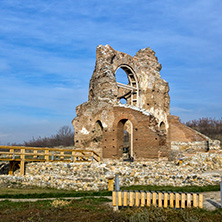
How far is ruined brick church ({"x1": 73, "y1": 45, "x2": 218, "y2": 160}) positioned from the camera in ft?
61.7

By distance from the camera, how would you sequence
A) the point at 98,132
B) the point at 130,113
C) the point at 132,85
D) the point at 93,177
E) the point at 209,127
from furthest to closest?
the point at 209,127, the point at 132,85, the point at 98,132, the point at 130,113, the point at 93,177

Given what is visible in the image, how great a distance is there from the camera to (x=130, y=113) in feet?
62.6

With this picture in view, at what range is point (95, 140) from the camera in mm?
20734

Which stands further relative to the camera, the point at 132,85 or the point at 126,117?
the point at 132,85

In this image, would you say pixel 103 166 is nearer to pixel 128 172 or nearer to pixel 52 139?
pixel 128 172

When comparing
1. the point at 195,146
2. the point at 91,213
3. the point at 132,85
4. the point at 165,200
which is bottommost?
the point at 91,213

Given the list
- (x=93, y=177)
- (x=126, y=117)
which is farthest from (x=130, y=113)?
(x=93, y=177)

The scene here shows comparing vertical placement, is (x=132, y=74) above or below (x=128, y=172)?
above

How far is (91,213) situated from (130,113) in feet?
40.6

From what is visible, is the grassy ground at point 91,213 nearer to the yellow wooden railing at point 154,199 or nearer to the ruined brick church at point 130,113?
the yellow wooden railing at point 154,199

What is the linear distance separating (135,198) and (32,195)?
391 centimetres

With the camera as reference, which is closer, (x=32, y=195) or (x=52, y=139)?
(x=32, y=195)

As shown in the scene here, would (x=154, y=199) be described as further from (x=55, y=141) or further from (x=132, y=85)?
(x=55, y=141)

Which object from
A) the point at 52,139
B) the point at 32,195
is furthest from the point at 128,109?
the point at 52,139
